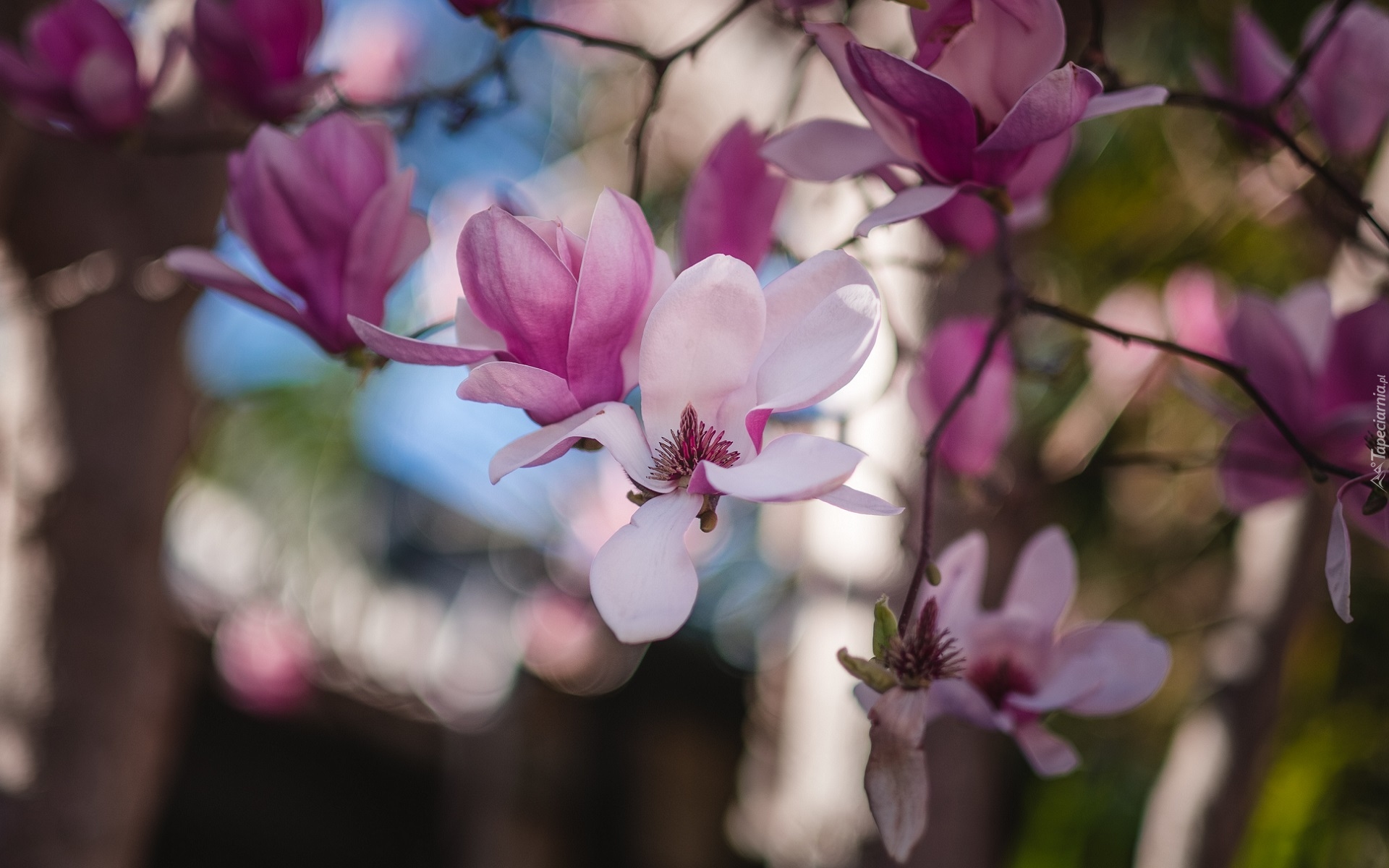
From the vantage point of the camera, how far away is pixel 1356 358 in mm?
382

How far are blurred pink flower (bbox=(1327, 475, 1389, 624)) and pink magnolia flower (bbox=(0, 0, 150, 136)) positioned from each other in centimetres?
53

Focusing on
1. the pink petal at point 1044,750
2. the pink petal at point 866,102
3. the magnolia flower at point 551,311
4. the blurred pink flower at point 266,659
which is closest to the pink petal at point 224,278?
the magnolia flower at point 551,311

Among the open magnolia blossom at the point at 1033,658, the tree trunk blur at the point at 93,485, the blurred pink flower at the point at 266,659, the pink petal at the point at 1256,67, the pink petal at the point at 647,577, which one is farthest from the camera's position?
the blurred pink flower at the point at 266,659

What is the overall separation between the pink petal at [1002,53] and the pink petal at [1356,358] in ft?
0.60

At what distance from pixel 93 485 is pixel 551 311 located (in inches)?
22.2

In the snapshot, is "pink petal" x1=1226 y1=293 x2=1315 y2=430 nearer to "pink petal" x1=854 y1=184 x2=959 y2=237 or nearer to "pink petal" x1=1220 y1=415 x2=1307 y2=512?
"pink petal" x1=1220 y1=415 x2=1307 y2=512

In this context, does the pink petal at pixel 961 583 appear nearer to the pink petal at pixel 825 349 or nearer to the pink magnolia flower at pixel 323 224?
the pink petal at pixel 825 349

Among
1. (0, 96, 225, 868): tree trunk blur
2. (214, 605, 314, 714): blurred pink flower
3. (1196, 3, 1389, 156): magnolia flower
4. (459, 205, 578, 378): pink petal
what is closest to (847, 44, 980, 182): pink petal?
(459, 205, 578, 378): pink petal

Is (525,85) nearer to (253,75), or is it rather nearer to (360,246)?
(253,75)

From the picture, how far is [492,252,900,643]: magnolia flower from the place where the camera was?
23 centimetres

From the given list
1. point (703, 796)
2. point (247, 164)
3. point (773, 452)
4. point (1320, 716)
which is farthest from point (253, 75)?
point (703, 796)

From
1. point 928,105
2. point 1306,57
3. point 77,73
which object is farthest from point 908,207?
point 77,73

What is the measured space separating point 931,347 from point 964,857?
0.50 metres

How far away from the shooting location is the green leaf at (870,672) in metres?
0.25
